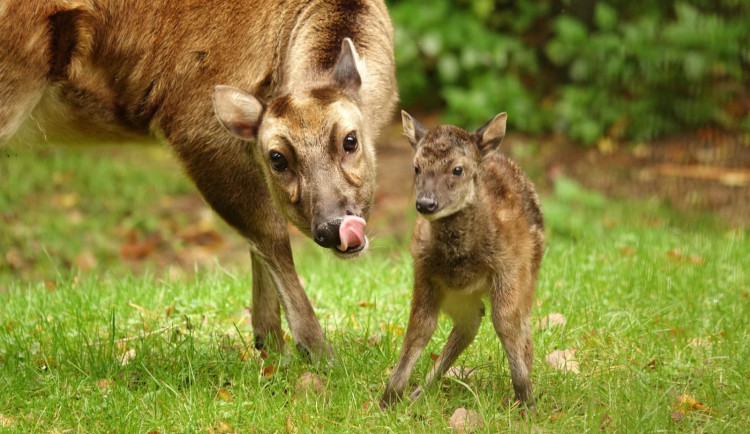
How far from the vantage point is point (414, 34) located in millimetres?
11609

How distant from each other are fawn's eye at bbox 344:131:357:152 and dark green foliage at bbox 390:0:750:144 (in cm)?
627

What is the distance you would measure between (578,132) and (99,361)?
7.12 meters

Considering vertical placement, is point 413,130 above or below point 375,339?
above

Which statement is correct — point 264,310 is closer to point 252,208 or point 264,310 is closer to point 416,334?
point 252,208

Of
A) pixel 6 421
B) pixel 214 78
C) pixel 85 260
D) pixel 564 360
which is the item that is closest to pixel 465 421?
pixel 564 360

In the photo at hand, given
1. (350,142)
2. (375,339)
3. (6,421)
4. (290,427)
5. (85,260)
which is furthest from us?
(85,260)

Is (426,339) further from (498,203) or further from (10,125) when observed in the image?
(10,125)

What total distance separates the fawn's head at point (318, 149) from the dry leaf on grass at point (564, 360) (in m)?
1.15

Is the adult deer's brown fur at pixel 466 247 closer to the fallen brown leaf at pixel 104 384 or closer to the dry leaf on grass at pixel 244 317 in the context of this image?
the fallen brown leaf at pixel 104 384

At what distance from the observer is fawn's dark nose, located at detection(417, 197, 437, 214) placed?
4.30 metres

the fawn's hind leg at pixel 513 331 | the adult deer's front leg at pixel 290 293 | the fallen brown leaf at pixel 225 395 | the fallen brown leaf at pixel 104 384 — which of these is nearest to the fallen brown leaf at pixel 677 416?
the fawn's hind leg at pixel 513 331

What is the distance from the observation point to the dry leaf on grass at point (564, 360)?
5059 millimetres

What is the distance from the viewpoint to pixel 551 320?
5691 millimetres

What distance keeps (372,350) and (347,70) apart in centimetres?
139
